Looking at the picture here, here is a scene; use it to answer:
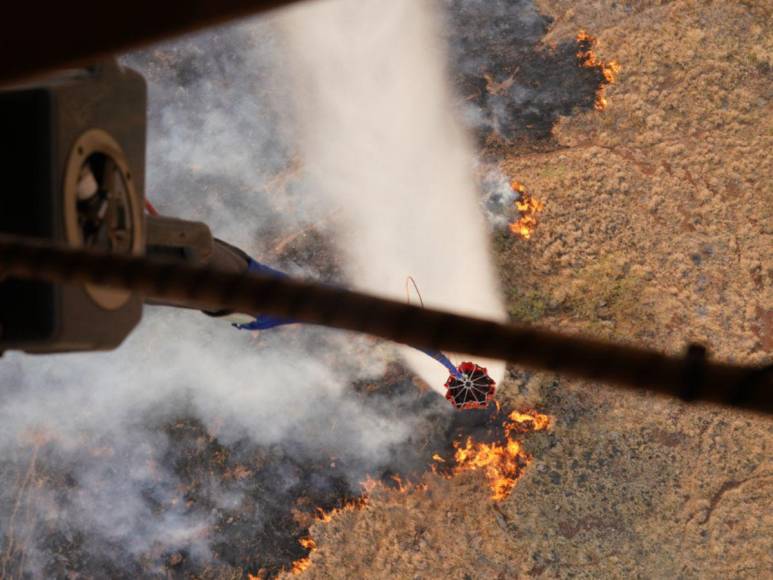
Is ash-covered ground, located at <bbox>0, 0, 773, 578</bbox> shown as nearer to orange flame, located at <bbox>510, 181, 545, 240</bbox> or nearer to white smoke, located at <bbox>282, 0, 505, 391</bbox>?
orange flame, located at <bbox>510, 181, 545, 240</bbox>

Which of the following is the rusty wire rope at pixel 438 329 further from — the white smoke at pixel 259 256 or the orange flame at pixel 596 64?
the orange flame at pixel 596 64

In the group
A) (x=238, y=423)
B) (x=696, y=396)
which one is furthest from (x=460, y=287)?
(x=696, y=396)

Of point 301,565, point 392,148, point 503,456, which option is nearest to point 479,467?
point 503,456

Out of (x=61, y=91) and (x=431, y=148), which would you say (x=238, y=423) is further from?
(x=61, y=91)

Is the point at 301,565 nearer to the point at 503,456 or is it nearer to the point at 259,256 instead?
the point at 503,456

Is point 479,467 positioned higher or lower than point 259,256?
lower

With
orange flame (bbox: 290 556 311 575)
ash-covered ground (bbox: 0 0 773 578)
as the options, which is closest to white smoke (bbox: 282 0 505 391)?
ash-covered ground (bbox: 0 0 773 578)
